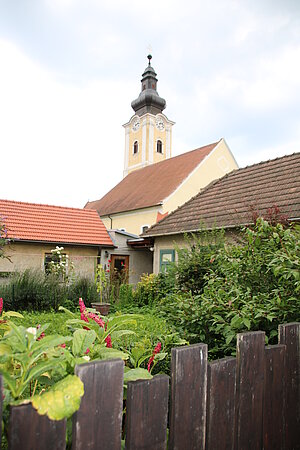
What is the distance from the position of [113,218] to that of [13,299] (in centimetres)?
1757

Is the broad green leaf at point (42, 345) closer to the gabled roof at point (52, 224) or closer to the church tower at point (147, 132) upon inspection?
the gabled roof at point (52, 224)

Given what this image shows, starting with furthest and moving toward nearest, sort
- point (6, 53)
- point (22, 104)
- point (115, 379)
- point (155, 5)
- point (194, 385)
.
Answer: point (22, 104)
point (6, 53)
point (155, 5)
point (194, 385)
point (115, 379)

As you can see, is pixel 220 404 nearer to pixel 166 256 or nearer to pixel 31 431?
pixel 31 431

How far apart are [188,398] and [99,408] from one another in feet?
1.36

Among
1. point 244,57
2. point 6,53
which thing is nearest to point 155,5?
point 6,53

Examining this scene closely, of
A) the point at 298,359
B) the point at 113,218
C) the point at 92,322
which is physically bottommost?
the point at 298,359

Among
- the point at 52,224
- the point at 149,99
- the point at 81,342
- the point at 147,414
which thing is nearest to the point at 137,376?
the point at 147,414

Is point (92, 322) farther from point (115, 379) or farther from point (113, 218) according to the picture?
point (113, 218)

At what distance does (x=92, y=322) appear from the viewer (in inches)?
82.0

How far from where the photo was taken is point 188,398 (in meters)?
1.35

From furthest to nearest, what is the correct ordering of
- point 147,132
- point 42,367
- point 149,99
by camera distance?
point 149,99
point 147,132
point 42,367

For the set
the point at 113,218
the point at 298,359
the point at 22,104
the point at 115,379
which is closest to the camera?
the point at 115,379

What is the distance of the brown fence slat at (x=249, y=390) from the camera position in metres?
1.54

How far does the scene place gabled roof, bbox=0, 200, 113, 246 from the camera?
14.9 m
